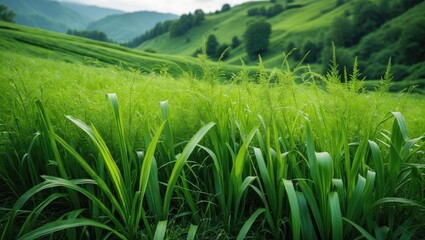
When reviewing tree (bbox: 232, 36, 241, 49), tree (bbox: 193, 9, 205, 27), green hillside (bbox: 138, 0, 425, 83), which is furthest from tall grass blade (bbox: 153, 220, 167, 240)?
tree (bbox: 193, 9, 205, 27)

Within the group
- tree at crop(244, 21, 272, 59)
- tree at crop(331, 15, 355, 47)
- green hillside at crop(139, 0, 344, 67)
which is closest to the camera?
tree at crop(331, 15, 355, 47)

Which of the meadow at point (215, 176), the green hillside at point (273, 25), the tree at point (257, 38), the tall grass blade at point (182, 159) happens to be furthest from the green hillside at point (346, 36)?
the tall grass blade at point (182, 159)

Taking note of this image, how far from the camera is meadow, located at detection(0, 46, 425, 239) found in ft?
6.20

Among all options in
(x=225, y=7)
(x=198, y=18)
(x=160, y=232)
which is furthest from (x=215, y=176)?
(x=225, y=7)

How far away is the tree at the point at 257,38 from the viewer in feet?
336

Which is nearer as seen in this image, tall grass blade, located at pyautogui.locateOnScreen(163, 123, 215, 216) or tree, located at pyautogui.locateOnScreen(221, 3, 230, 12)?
tall grass blade, located at pyautogui.locateOnScreen(163, 123, 215, 216)

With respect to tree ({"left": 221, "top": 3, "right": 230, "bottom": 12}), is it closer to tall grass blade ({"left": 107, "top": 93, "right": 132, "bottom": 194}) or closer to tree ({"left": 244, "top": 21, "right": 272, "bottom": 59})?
tree ({"left": 244, "top": 21, "right": 272, "bottom": 59})

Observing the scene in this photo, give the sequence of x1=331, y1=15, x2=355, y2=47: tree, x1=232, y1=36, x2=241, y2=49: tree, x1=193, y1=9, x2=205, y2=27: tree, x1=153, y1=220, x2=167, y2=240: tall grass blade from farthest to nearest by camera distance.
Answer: x1=193, y1=9, x2=205, y2=27: tree
x1=232, y1=36, x2=241, y2=49: tree
x1=331, y1=15, x2=355, y2=47: tree
x1=153, y1=220, x2=167, y2=240: tall grass blade

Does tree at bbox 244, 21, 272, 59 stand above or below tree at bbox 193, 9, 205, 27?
below

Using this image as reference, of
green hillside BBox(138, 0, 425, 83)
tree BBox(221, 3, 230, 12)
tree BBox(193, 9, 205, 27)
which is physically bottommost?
green hillside BBox(138, 0, 425, 83)

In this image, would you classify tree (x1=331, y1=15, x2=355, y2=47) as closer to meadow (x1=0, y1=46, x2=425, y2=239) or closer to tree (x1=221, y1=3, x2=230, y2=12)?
meadow (x1=0, y1=46, x2=425, y2=239)

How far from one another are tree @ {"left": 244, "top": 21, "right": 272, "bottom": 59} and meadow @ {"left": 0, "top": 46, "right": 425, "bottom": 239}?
102254 millimetres

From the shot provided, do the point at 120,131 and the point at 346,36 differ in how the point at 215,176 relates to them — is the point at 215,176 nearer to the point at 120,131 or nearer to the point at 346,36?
the point at 120,131

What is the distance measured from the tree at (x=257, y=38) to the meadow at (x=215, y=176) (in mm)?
102254
